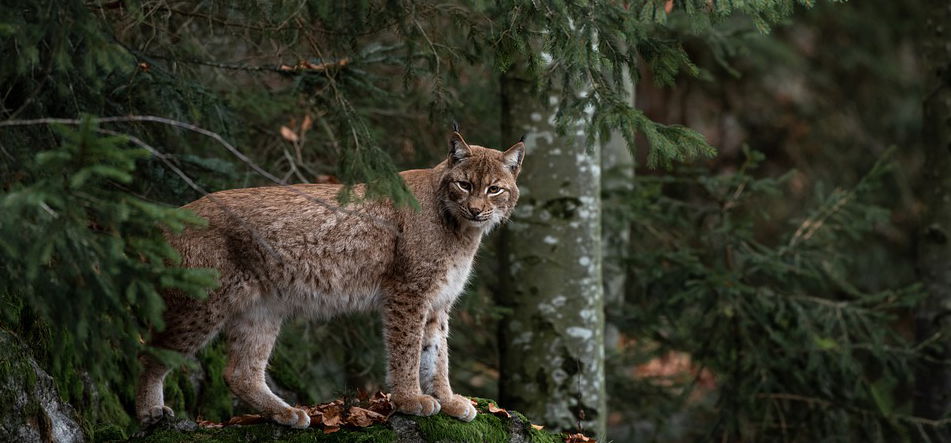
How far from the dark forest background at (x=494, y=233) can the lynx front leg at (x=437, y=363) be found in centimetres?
46

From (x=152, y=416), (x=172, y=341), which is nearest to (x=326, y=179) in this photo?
(x=172, y=341)

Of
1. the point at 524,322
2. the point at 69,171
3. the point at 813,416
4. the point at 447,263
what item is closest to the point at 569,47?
the point at 447,263

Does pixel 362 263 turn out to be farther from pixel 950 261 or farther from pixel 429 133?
pixel 950 261

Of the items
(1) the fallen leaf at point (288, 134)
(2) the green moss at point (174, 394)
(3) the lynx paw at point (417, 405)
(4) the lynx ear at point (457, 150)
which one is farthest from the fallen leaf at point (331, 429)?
(1) the fallen leaf at point (288, 134)

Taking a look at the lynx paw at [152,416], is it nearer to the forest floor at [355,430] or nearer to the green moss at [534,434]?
the forest floor at [355,430]

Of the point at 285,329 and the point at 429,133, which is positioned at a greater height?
the point at 429,133

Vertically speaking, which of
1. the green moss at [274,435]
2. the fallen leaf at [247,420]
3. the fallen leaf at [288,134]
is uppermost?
the fallen leaf at [288,134]

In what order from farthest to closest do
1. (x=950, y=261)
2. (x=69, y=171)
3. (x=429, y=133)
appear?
1. (x=950, y=261)
2. (x=429, y=133)
3. (x=69, y=171)

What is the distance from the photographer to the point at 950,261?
9.67m

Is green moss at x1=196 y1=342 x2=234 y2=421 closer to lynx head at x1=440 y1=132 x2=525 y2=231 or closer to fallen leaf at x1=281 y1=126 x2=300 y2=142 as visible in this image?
fallen leaf at x1=281 y1=126 x2=300 y2=142

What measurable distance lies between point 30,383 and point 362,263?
5.86 ft

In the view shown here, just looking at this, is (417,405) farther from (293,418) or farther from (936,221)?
(936,221)

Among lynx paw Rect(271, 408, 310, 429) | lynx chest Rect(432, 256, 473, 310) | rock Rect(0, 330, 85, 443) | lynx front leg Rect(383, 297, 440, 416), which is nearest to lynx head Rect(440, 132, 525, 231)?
lynx chest Rect(432, 256, 473, 310)

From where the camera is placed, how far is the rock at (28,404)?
459 cm
